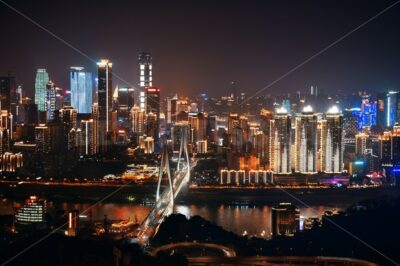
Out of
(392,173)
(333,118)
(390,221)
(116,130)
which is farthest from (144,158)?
(390,221)

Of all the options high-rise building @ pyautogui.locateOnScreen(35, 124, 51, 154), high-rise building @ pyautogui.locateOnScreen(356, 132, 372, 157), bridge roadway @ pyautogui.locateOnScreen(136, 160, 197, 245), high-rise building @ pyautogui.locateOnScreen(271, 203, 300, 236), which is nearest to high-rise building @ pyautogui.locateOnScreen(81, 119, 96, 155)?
high-rise building @ pyautogui.locateOnScreen(35, 124, 51, 154)

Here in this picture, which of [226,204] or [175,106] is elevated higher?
[175,106]

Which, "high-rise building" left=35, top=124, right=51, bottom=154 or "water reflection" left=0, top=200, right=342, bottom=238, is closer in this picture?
"water reflection" left=0, top=200, right=342, bottom=238

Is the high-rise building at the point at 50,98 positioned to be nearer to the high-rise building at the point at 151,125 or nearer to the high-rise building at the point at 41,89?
the high-rise building at the point at 41,89

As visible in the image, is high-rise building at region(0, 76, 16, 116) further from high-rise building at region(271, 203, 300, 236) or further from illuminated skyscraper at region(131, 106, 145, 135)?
high-rise building at region(271, 203, 300, 236)

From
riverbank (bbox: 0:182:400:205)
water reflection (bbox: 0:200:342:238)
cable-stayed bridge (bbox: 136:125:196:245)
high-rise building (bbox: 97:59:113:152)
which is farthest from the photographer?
high-rise building (bbox: 97:59:113:152)

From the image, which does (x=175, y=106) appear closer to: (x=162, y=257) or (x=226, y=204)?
(x=226, y=204)

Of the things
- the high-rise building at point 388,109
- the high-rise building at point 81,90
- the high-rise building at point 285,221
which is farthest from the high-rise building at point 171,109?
the high-rise building at point 285,221
